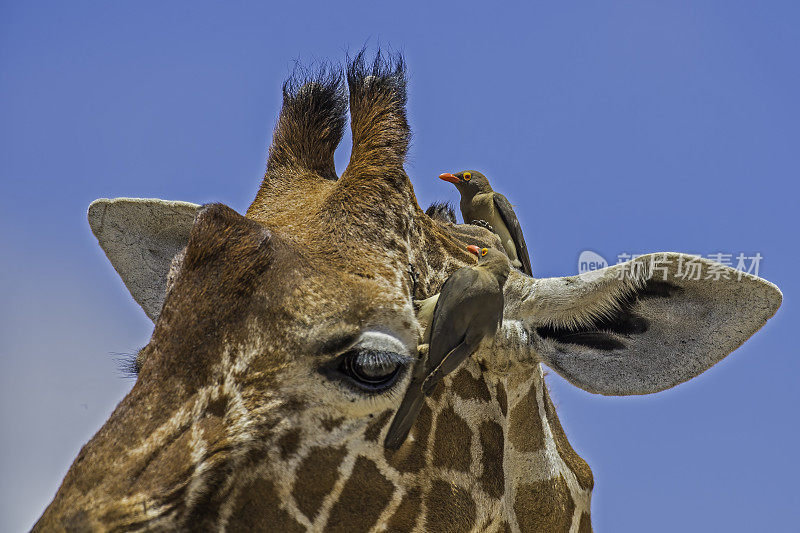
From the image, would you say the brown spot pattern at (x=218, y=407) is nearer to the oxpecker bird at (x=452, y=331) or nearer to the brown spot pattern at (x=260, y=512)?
the brown spot pattern at (x=260, y=512)

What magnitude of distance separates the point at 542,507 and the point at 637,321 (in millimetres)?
952

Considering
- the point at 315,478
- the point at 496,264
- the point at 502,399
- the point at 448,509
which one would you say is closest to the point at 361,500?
the point at 315,478

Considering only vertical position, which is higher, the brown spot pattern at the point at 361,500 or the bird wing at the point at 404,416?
the bird wing at the point at 404,416

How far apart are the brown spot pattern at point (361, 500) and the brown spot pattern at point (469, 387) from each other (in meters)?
0.55

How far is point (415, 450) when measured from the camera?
10.9 feet

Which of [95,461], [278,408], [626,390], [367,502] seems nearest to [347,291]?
[278,408]

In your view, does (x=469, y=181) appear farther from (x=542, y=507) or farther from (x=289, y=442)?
(x=289, y=442)

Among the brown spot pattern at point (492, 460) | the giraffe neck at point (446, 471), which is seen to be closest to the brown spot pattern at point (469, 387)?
the giraffe neck at point (446, 471)

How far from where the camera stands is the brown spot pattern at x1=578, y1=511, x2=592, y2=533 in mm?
4102

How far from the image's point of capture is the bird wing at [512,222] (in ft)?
24.2

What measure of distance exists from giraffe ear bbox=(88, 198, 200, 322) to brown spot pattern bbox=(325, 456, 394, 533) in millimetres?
1997

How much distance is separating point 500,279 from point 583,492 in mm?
1273

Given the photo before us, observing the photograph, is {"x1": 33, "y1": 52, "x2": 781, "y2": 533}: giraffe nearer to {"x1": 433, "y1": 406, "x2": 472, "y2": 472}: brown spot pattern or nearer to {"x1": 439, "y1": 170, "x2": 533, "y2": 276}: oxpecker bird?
{"x1": 433, "y1": 406, "x2": 472, "y2": 472}: brown spot pattern

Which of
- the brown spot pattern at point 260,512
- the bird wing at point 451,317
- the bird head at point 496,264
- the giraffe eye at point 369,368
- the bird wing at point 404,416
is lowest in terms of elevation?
the brown spot pattern at point 260,512
